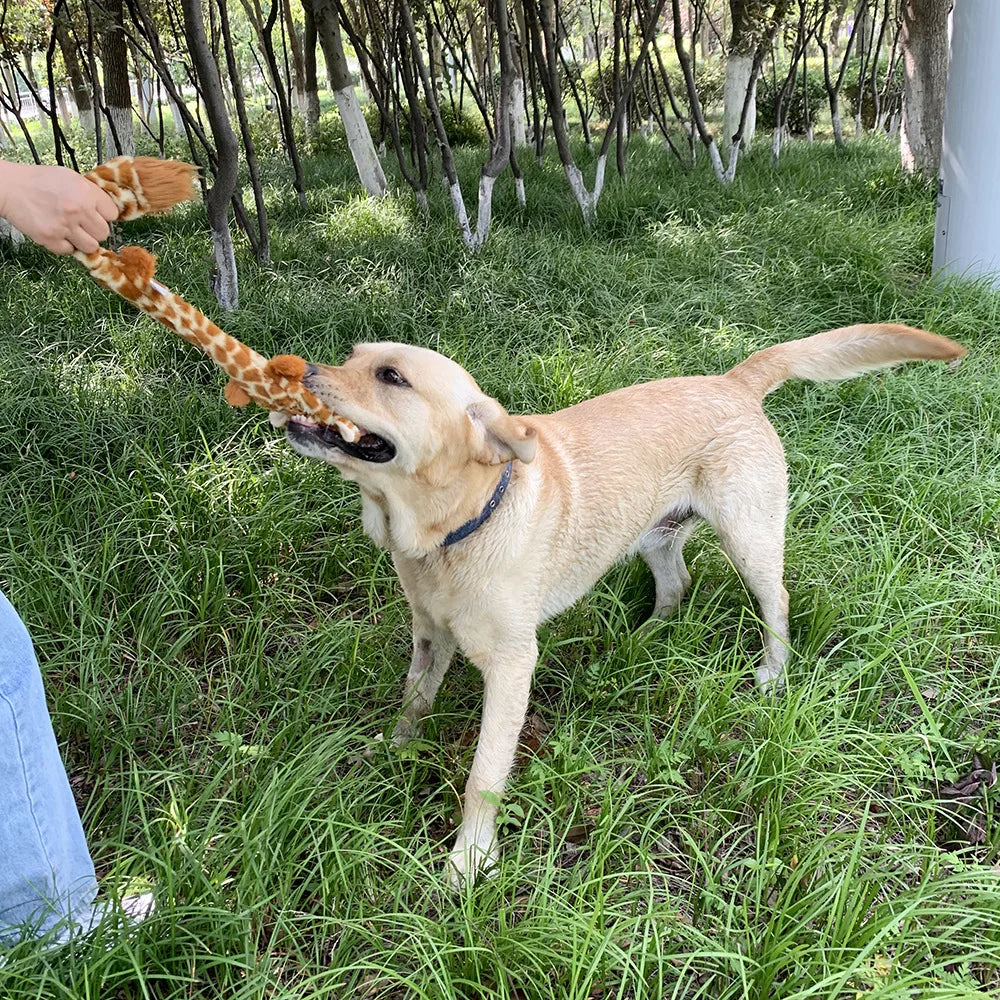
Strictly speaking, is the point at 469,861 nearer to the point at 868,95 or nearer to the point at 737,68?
the point at 737,68

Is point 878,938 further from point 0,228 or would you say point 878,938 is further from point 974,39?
point 0,228

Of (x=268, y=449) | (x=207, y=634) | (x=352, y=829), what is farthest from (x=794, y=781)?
(x=268, y=449)

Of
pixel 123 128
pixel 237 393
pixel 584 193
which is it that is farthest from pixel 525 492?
pixel 123 128

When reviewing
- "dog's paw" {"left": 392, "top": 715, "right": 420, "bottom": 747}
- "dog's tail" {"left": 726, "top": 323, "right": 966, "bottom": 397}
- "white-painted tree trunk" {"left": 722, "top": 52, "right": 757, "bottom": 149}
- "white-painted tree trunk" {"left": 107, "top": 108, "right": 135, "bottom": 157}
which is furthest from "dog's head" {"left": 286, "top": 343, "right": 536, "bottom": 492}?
"white-painted tree trunk" {"left": 722, "top": 52, "right": 757, "bottom": 149}

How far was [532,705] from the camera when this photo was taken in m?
2.76

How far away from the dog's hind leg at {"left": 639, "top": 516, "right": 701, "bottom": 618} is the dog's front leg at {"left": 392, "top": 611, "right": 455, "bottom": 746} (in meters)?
0.85

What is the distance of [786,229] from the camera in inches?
249

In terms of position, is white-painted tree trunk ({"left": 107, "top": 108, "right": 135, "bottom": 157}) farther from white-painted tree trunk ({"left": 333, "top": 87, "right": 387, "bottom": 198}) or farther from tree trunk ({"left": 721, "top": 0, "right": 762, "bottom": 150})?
tree trunk ({"left": 721, "top": 0, "right": 762, "bottom": 150})

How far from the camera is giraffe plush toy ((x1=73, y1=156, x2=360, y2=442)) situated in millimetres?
1711

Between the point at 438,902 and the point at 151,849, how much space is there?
72 centimetres

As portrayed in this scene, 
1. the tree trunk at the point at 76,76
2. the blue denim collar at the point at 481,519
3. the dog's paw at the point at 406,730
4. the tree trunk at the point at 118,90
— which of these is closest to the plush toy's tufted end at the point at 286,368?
the blue denim collar at the point at 481,519

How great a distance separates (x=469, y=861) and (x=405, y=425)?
3.82ft

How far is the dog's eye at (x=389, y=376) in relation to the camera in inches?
80.8

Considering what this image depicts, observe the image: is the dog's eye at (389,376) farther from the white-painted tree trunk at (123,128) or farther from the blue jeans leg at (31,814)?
the white-painted tree trunk at (123,128)
